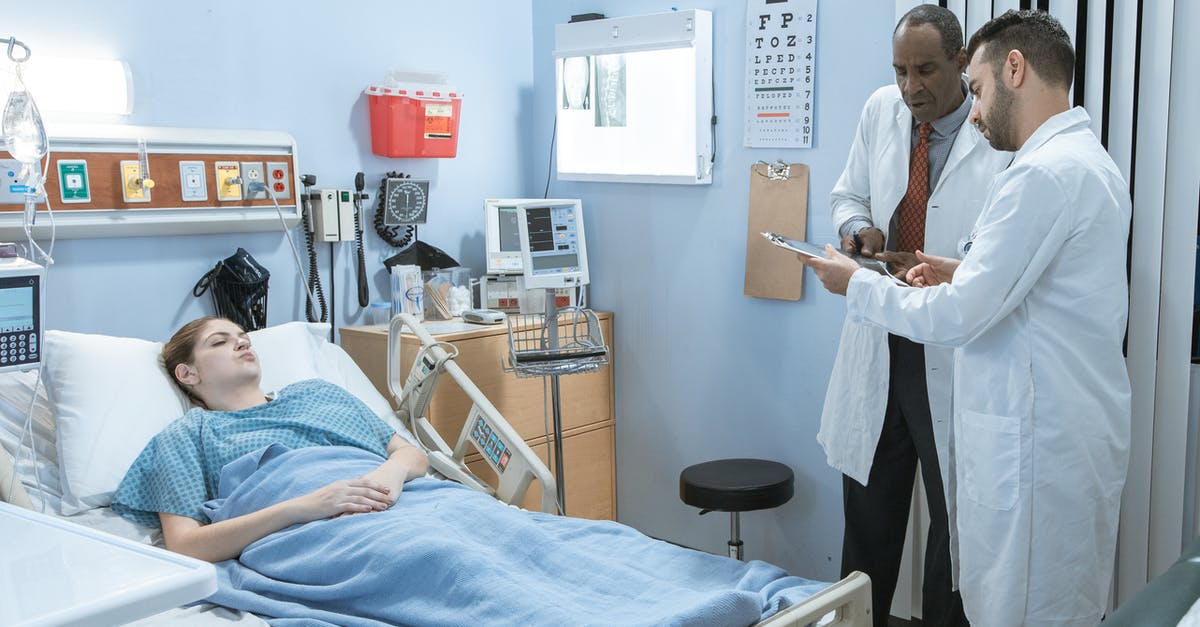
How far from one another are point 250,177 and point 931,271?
1.91m

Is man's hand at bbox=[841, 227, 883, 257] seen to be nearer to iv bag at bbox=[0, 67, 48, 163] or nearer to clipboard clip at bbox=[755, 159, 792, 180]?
clipboard clip at bbox=[755, 159, 792, 180]

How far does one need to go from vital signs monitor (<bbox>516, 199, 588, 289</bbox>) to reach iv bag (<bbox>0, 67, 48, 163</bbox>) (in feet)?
4.71

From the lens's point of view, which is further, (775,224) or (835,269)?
(775,224)

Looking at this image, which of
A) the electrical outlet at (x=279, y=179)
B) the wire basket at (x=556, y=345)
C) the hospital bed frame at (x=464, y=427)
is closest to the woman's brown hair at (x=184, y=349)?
the hospital bed frame at (x=464, y=427)

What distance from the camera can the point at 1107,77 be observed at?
2586 millimetres

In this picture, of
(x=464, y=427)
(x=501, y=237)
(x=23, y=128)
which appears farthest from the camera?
(x=501, y=237)

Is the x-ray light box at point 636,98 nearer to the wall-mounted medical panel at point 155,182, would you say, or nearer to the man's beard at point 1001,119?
the wall-mounted medical panel at point 155,182

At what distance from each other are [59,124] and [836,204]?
2.00m

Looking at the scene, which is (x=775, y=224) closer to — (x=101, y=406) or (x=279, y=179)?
(x=279, y=179)

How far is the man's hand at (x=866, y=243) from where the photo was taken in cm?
260

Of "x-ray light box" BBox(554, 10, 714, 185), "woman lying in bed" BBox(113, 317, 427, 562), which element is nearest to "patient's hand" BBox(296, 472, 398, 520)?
"woman lying in bed" BBox(113, 317, 427, 562)

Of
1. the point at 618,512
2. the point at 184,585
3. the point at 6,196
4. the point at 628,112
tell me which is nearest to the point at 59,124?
the point at 6,196

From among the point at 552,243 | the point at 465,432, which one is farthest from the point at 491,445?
the point at 552,243

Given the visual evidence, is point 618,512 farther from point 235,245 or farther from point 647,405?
point 235,245
